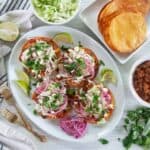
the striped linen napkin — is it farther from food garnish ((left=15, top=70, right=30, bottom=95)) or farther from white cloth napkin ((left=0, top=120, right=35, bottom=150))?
white cloth napkin ((left=0, top=120, right=35, bottom=150))

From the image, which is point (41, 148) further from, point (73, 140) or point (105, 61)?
point (105, 61)

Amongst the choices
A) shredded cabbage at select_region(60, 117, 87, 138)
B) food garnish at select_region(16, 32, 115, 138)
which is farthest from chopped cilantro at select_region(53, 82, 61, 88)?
shredded cabbage at select_region(60, 117, 87, 138)

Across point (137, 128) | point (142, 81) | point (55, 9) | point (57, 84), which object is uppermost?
point (55, 9)

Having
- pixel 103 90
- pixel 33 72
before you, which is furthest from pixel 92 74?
pixel 33 72

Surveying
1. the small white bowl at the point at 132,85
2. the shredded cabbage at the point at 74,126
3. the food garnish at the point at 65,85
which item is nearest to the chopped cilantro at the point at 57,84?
the food garnish at the point at 65,85

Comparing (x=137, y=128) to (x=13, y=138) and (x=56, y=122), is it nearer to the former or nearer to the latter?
(x=56, y=122)

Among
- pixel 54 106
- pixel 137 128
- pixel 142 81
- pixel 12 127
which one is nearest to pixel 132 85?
pixel 142 81
